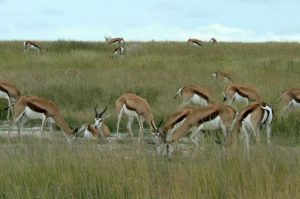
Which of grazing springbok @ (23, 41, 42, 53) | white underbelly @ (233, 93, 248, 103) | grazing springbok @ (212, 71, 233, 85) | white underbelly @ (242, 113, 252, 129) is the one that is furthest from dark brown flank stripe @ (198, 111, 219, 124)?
grazing springbok @ (23, 41, 42, 53)

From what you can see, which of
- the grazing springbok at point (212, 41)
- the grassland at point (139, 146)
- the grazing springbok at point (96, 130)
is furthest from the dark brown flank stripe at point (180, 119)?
the grazing springbok at point (212, 41)

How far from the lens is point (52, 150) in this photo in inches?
291

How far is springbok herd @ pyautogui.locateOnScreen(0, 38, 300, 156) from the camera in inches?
457

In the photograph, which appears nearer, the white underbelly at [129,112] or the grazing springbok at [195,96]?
the white underbelly at [129,112]

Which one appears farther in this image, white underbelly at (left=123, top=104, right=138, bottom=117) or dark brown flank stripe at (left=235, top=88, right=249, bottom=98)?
dark brown flank stripe at (left=235, top=88, right=249, bottom=98)

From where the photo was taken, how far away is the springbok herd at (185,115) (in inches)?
457

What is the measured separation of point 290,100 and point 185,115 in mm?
4510

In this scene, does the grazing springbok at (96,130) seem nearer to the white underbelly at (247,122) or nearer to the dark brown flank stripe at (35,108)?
the dark brown flank stripe at (35,108)

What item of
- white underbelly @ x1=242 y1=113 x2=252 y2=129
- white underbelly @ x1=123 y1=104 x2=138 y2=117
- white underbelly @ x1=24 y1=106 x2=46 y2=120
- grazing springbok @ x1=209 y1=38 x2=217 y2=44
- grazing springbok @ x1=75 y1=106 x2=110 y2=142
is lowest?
grazing springbok @ x1=75 y1=106 x2=110 y2=142

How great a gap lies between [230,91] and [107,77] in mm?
6188

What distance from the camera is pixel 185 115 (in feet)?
40.8

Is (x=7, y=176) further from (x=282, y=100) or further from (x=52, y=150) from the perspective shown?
(x=282, y=100)

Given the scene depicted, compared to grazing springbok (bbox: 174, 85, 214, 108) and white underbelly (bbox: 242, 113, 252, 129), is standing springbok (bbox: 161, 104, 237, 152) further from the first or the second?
grazing springbok (bbox: 174, 85, 214, 108)

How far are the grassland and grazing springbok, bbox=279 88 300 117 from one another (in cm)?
25
